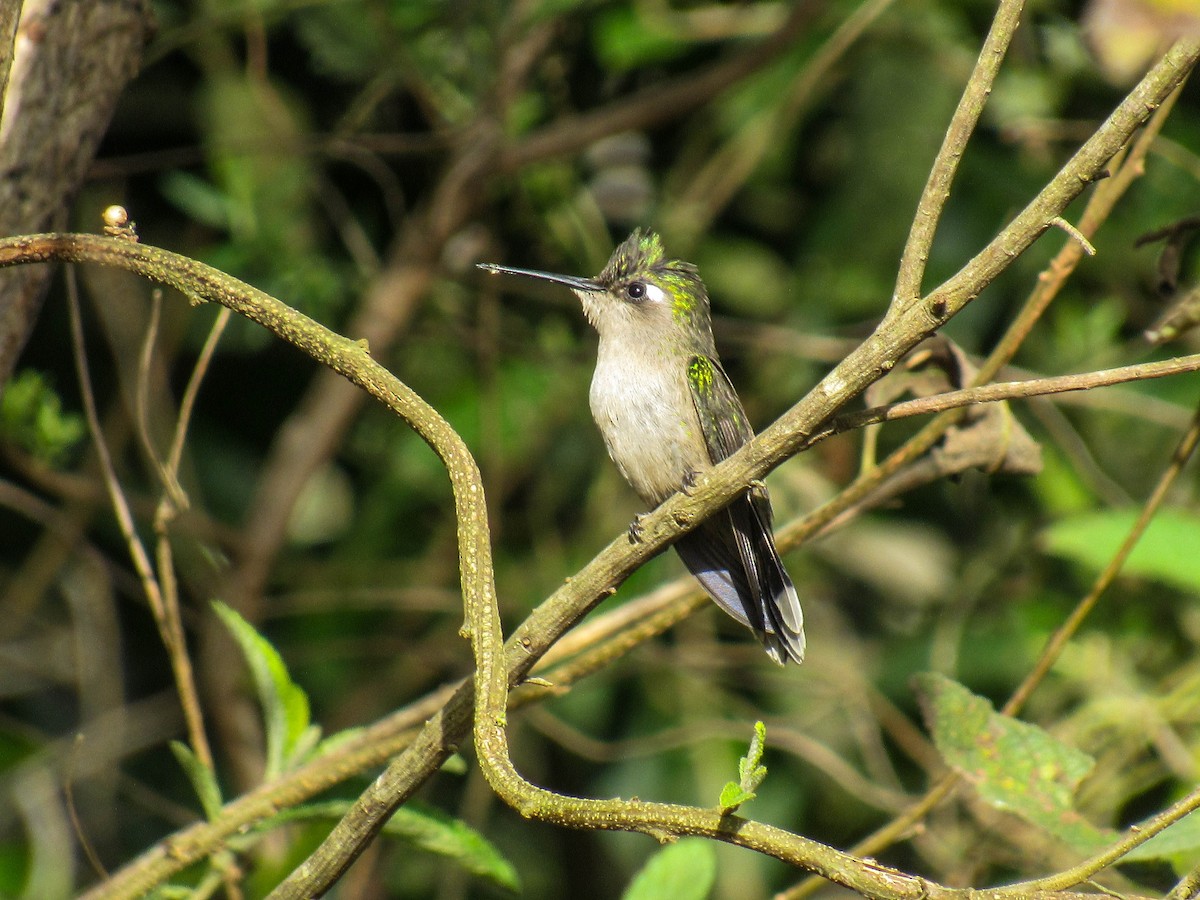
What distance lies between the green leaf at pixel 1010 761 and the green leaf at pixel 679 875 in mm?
538

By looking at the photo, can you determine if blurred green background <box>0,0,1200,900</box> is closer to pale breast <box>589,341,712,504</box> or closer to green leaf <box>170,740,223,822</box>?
pale breast <box>589,341,712,504</box>

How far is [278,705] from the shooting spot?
2.49 meters

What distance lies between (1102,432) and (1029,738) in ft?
9.97

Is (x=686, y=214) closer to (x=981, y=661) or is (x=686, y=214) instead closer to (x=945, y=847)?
(x=981, y=661)

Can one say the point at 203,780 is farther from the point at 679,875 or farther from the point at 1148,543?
the point at 1148,543

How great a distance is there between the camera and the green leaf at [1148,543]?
11.6ft

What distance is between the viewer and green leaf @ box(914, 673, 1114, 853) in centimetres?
236

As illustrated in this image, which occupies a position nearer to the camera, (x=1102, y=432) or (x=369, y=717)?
(x=369, y=717)

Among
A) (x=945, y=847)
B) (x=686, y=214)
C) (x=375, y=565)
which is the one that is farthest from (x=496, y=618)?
(x=686, y=214)

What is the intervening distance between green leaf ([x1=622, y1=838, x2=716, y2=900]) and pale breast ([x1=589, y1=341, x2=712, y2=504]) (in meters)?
1.41

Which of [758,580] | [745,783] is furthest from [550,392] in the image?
[745,783]

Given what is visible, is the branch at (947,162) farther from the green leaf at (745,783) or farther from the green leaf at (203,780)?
the green leaf at (203,780)

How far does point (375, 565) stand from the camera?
509 cm

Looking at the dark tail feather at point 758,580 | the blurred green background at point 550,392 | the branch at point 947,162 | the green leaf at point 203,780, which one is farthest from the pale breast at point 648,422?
the branch at point 947,162
